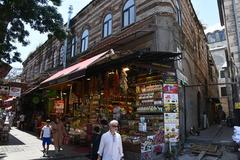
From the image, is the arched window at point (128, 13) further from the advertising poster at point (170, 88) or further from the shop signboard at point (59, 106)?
the shop signboard at point (59, 106)

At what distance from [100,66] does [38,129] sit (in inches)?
410

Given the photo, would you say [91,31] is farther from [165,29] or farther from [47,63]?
[47,63]

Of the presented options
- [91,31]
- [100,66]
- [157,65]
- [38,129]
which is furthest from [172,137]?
[38,129]

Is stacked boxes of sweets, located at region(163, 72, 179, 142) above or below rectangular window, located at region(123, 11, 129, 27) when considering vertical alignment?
below

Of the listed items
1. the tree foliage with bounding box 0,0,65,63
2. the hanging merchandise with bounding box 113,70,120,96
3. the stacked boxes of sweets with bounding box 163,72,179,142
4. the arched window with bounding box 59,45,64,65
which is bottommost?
the stacked boxes of sweets with bounding box 163,72,179,142

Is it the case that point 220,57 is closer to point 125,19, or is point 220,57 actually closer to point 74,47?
point 74,47

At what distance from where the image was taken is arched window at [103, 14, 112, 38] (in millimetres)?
14820

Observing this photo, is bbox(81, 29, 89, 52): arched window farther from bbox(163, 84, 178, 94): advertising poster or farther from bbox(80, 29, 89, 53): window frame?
bbox(163, 84, 178, 94): advertising poster

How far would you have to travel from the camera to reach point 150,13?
11.7 m

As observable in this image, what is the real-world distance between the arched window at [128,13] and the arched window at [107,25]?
1.44 meters

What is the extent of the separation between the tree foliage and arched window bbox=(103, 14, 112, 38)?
4749mm

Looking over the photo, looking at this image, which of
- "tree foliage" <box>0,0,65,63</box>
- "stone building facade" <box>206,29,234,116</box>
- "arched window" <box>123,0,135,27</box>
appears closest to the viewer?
"tree foliage" <box>0,0,65,63</box>

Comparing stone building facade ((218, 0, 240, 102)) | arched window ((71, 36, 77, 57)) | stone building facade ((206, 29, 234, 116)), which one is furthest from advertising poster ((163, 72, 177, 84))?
stone building facade ((206, 29, 234, 116))

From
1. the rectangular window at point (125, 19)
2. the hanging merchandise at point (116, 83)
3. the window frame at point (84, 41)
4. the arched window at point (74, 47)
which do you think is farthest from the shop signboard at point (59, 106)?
the rectangular window at point (125, 19)
